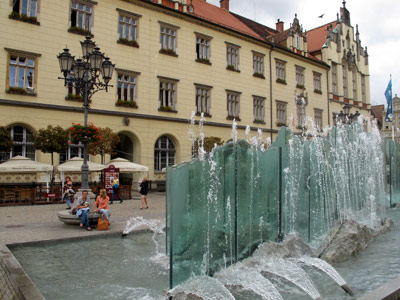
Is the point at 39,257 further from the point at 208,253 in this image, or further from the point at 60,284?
the point at 208,253

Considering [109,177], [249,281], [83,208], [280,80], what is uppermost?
[280,80]

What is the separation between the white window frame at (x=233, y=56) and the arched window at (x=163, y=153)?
29.1 ft

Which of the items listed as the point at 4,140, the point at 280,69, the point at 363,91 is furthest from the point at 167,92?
the point at 363,91

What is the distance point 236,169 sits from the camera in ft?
21.5

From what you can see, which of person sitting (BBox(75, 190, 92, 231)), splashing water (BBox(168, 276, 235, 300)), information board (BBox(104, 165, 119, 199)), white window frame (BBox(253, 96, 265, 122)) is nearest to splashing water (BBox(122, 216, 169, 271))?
person sitting (BBox(75, 190, 92, 231))

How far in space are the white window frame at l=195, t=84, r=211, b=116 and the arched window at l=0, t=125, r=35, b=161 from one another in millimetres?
12392

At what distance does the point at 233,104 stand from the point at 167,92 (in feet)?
22.7

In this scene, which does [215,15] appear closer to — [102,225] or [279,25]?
[279,25]

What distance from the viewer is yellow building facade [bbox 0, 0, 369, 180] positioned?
65.8 feet

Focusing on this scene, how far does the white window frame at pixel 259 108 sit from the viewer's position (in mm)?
32375

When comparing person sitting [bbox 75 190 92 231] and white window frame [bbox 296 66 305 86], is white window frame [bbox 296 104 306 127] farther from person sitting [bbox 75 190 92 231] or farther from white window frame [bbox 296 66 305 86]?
person sitting [bbox 75 190 92 231]

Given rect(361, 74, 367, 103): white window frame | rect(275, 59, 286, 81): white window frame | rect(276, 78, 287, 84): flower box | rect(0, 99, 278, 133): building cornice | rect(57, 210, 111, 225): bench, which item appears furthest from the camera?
rect(361, 74, 367, 103): white window frame

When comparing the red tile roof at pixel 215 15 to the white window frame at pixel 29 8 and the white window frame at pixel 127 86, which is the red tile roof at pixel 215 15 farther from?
the white window frame at pixel 29 8

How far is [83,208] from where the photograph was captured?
1072 centimetres
